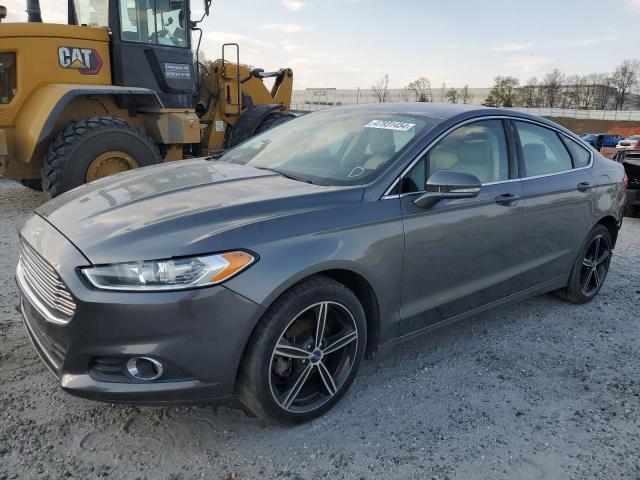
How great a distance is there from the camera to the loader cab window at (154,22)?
279 inches

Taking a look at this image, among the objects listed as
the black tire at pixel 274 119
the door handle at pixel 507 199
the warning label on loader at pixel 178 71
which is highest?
the warning label on loader at pixel 178 71

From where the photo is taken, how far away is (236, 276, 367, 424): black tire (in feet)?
7.83

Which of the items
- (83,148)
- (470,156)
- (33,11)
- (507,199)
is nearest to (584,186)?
(507,199)

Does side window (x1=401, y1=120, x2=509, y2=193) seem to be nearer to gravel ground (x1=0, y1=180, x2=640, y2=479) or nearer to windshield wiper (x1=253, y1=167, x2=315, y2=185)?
windshield wiper (x1=253, y1=167, x2=315, y2=185)

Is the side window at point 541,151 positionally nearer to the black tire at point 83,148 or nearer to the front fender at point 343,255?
the front fender at point 343,255

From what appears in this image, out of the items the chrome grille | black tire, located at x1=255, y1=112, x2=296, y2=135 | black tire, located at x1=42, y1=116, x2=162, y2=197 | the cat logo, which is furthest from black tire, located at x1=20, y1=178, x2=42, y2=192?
the chrome grille

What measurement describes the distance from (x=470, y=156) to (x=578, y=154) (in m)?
1.46

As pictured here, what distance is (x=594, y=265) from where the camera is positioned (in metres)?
4.55

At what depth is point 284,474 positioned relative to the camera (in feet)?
7.65

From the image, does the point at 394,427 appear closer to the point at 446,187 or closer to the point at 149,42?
the point at 446,187

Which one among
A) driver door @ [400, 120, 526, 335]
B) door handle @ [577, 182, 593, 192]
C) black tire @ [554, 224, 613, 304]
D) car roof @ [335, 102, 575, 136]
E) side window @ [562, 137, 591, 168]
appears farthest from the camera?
black tire @ [554, 224, 613, 304]

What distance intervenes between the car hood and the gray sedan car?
1 cm

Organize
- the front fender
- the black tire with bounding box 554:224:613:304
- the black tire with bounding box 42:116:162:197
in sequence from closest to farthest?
the front fender < the black tire with bounding box 554:224:613:304 < the black tire with bounding box 42:116:162:197

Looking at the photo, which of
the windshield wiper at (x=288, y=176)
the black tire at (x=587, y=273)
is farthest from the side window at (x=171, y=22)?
the black tire at (x=587, y=273)
